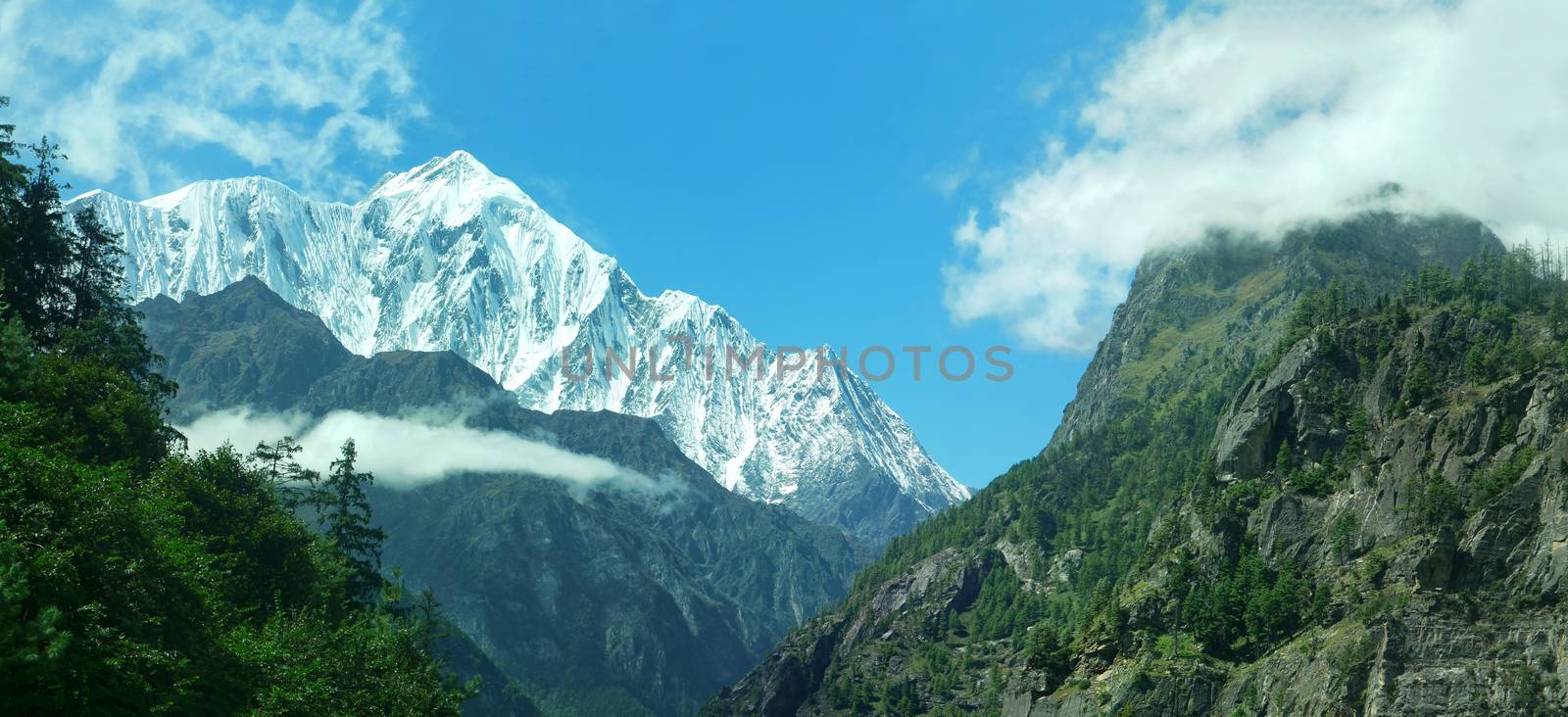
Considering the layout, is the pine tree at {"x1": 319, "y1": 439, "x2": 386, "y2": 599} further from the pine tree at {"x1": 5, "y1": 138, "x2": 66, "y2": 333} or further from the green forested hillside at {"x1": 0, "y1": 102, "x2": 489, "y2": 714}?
the pine tree at {"x1": 5, "y1": 138, "x2": 66, "y2": 333}

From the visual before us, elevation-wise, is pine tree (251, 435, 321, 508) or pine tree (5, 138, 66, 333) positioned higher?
pine tree (5, 138, 66, 333)

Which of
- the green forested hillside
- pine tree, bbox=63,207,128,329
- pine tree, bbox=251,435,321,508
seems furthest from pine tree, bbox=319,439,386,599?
pine tree, bbox=63,207,128,329

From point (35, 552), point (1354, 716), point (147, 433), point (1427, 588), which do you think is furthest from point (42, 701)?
point (1427, 588)

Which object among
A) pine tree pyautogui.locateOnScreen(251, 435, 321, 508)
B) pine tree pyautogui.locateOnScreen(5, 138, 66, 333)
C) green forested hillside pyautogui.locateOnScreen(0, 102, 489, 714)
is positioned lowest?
green forested hillside pyautogui.locateOnScreen(0, 102, 489, 714)

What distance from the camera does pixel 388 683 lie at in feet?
309

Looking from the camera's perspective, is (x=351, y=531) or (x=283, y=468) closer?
(x=283, y=468)

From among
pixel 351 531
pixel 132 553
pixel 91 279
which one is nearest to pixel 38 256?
pixel 91 279

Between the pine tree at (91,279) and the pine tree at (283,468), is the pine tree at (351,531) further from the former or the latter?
the pine tree at (91,279)

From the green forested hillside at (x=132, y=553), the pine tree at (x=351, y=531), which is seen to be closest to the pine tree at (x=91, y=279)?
the green forested hillside at (x=132, y=553)

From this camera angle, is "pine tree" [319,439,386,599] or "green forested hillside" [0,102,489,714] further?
"pine tree" [319,439,386,599]

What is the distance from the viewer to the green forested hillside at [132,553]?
5281 cm

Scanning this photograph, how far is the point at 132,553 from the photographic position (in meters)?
60.2

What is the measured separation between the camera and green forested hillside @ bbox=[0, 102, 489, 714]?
52.8 metres

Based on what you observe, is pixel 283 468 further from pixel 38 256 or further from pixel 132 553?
pixel 132 553
